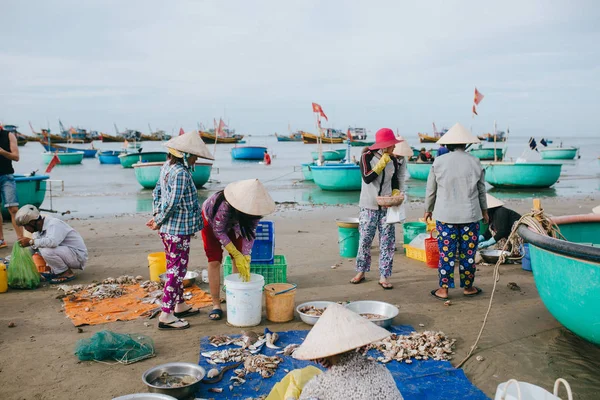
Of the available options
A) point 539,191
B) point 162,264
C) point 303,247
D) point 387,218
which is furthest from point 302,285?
point 539,191

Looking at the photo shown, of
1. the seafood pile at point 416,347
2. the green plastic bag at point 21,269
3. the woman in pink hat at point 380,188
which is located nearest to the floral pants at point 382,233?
the woman in pink hat at point 380,188

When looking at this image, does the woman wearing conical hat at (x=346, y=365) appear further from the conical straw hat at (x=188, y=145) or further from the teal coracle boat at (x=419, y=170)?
the teal coracle boat at (x=419, y=170)

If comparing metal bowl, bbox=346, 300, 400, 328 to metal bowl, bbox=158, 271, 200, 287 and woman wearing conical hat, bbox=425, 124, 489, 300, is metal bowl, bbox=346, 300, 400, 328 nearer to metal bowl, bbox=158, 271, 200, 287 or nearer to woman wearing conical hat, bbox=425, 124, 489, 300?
woman wearing conical hat, bbox=425, 124, 489, 300

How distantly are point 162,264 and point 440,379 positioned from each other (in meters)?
3.68

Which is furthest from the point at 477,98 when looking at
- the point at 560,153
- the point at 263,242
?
the point at 560,153

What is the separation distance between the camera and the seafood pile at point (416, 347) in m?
3.85

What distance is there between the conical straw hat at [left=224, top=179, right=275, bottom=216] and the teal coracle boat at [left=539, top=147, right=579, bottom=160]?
141 feet

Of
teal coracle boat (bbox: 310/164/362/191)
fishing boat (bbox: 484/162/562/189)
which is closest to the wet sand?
teal coracle boat (bbox: 310/164/362/191)

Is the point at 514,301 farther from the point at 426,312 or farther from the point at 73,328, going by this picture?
the point at 73,328

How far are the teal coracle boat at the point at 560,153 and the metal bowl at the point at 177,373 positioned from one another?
44152mm

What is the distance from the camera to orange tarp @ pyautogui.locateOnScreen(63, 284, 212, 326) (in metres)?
4.84

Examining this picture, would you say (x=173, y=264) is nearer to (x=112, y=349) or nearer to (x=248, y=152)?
(x=112, y=349)

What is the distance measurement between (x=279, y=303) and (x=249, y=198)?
111cm

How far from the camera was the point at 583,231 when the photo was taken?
17.2ft
